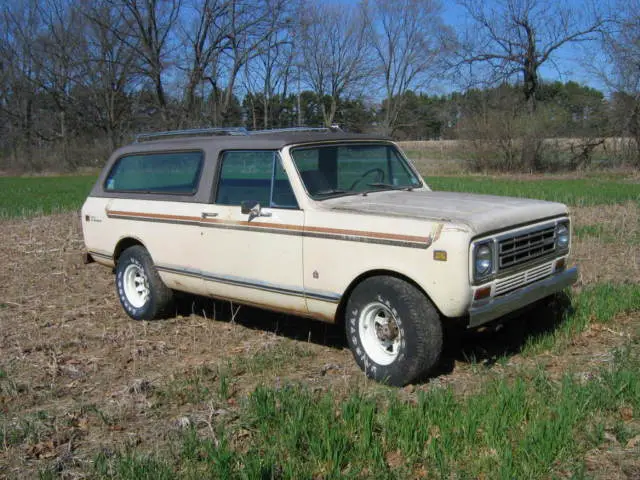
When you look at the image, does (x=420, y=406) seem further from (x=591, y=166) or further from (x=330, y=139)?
(x=591, y=166)

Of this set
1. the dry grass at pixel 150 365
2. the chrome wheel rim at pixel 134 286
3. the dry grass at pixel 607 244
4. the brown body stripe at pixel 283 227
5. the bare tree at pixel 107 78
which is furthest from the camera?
the bare tree at pixel 107 78

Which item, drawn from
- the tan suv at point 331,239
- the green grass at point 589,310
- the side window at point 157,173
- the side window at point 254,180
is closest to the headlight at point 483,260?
the tan suv at point 331,239

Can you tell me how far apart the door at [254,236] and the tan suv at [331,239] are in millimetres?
12

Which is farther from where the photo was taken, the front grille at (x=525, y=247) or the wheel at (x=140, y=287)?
the wheel at (x=140, y=287)

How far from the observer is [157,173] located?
274 inches

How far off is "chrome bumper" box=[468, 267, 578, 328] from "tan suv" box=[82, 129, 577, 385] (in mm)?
13

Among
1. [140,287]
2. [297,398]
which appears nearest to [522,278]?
[297,398]

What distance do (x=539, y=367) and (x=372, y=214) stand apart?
164 centimetres

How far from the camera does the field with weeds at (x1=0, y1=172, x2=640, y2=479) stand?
11.8 ft

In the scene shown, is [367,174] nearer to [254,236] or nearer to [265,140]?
[265,140]

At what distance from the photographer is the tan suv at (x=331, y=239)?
4531 mm

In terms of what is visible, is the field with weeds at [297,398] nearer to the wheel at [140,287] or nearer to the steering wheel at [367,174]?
the wheel at [140,287]

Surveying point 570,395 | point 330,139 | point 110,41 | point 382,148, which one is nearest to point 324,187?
point 330,139

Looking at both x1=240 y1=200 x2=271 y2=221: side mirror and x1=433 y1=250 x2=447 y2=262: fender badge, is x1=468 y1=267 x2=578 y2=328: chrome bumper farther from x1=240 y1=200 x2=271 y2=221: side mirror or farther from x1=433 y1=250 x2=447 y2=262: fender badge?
x1=240 y1=200 x2=271 y2=221: side mirror
